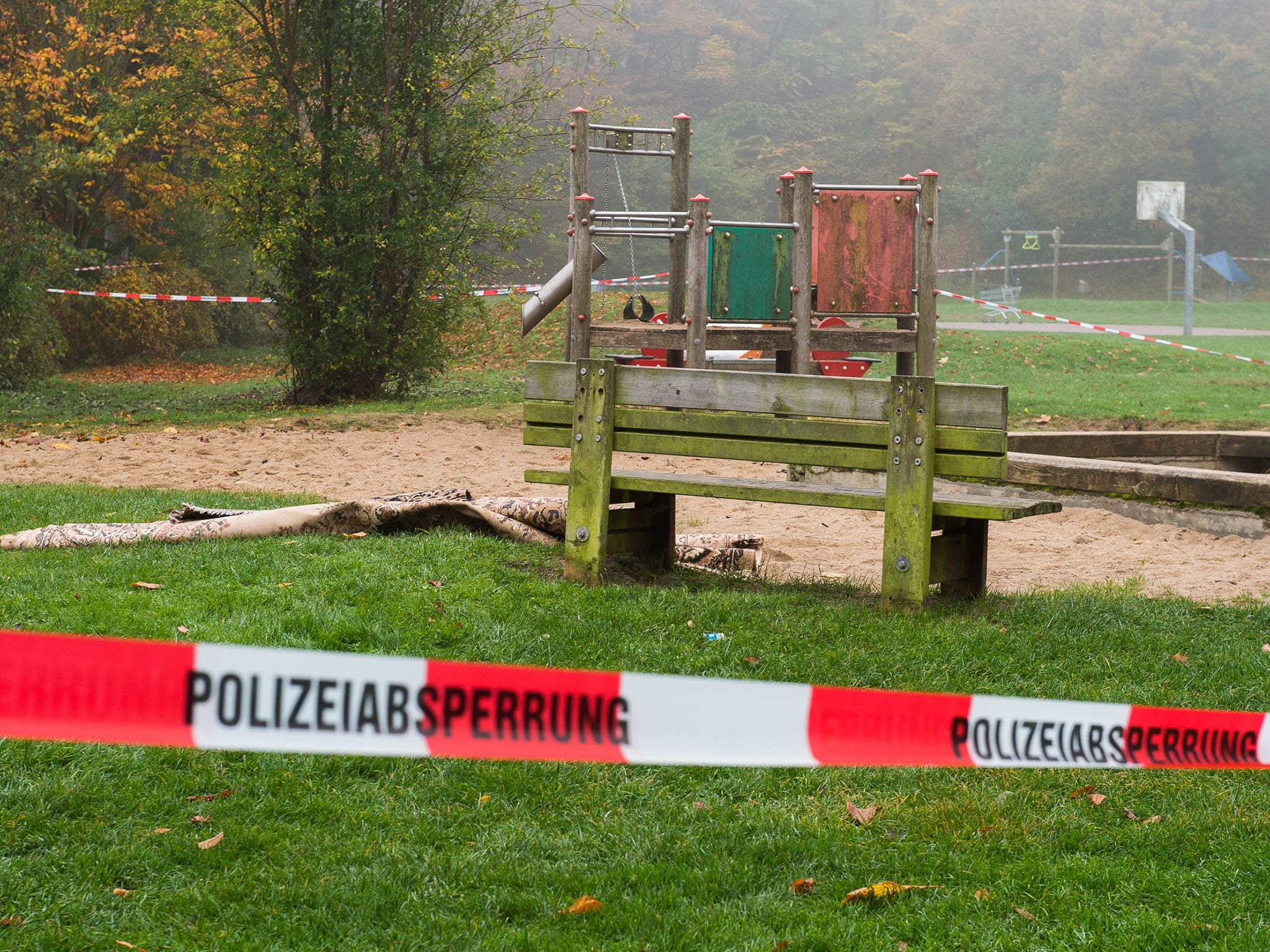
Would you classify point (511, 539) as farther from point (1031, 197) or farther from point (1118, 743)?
point (1031, 197)

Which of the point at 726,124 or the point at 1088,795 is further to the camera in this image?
the point at 726,124

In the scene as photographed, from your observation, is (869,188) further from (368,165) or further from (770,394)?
(368,165)

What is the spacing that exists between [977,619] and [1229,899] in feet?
6.91

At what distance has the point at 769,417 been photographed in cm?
523

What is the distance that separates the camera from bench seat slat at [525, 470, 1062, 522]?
16.1 ft

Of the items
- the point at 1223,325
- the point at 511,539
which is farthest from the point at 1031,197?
the point at 511,539

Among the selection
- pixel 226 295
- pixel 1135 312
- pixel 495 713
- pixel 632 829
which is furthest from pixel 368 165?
pixel 1135 312

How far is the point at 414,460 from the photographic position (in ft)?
33.1

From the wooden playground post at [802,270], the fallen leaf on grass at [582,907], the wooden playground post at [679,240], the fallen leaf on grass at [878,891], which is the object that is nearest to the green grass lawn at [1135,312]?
the wooden playground post at [679,240]

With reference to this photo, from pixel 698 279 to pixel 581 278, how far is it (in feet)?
3.48

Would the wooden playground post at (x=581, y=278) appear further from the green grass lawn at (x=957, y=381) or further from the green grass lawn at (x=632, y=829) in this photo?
the green grass lawn at (x=632, y=829)

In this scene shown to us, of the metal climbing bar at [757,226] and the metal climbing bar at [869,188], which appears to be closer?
the metal climbing bar at [757,226]

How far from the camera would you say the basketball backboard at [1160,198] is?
36.0 meters

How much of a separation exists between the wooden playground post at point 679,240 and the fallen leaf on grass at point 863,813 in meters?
7.52
